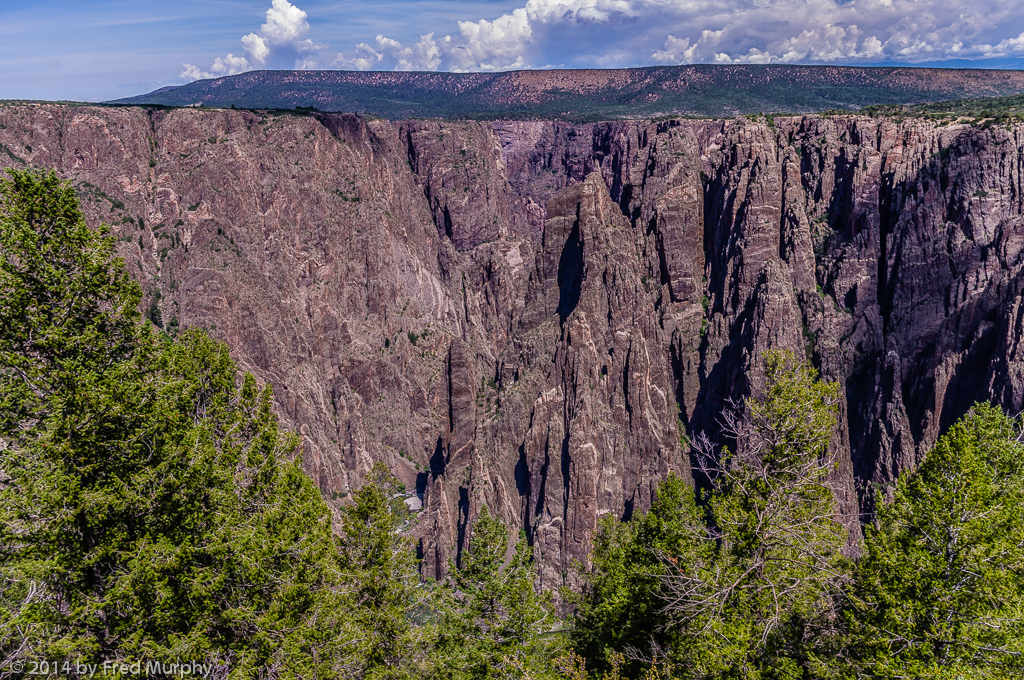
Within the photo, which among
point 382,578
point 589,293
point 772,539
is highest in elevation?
point 772,539

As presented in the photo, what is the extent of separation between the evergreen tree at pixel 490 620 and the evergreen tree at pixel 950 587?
10732 millimetres

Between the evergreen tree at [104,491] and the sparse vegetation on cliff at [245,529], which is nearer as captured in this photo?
the evergreen tree at [104,491]

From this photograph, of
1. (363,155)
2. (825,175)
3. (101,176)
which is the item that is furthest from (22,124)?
(825,175)

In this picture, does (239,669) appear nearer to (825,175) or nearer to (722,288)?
(722,288)

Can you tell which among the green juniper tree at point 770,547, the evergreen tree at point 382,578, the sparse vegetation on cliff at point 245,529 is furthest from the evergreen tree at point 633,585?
the evergreen tree at point 382,578

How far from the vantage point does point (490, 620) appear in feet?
75.1

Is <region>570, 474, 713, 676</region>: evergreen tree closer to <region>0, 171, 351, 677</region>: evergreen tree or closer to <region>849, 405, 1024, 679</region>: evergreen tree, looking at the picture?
<region>849, 405, 1024, 679</region>: evergreen tree

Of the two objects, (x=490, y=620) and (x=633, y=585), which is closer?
(x=490, y=620)

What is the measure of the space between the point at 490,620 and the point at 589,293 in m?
72.2

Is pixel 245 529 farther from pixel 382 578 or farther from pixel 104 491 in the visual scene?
pixel 382 578

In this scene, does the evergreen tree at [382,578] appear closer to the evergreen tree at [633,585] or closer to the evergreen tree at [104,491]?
the evergreen tree at [104,491]

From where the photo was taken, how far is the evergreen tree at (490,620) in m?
21.8

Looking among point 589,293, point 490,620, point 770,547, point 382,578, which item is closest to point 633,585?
point 490,620

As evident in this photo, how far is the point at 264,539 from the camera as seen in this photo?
48.3ft
